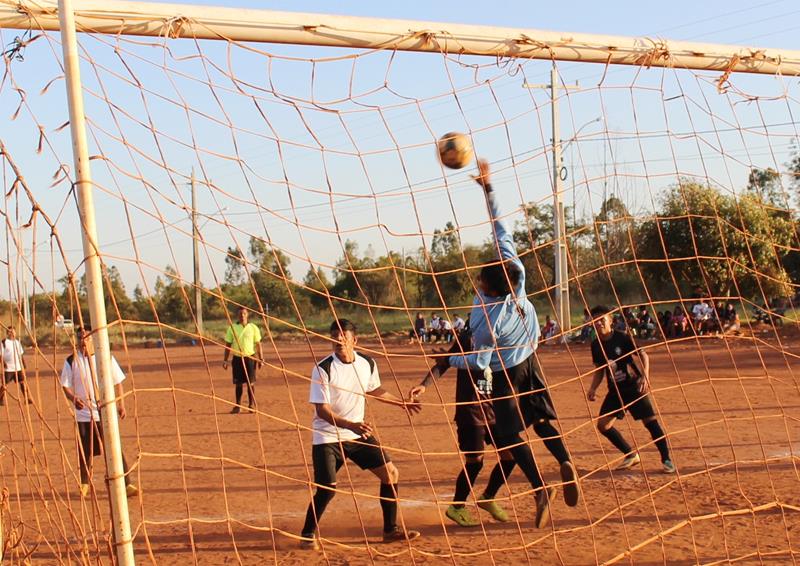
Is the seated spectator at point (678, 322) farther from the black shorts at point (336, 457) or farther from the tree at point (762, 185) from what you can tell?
the black shorts at point (336, 457)

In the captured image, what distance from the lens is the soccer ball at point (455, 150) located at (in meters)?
5.50

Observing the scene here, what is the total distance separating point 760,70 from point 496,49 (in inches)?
82.9

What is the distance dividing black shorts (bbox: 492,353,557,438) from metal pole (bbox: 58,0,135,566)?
311 centimetres

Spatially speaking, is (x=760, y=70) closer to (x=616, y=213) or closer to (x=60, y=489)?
(x=616, y=213)

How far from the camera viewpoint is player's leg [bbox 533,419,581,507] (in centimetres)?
603

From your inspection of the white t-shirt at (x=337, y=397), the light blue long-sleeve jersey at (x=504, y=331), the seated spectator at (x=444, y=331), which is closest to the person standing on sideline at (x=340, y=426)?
the white t-shirt at (x=337, y=397)

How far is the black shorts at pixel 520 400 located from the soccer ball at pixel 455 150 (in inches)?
59.3

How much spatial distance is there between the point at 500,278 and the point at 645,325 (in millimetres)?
20851

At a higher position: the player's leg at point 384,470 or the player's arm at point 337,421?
the player's arm at point 337,421

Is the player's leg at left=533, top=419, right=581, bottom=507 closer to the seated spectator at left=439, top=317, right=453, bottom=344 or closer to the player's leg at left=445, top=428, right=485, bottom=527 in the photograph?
the player's leg at left=445, top=428, right=485, bottom=527

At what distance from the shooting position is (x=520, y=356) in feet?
20.4

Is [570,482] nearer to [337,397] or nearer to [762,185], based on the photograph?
[337,397]

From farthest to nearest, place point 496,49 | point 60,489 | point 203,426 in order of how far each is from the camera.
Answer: point 203,426 → point 60,489 → point 496,49

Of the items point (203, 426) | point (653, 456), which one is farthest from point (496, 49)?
point (203, 426)
